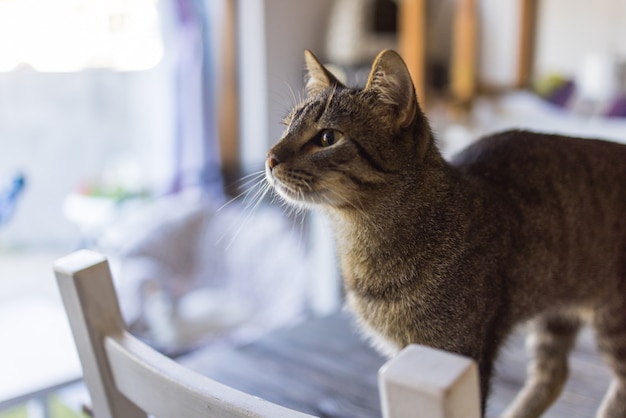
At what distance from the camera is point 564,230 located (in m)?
0.77

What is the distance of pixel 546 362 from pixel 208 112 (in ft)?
7.26

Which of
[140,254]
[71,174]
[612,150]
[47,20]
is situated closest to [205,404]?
[612,150]

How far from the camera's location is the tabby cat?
669 millimetres

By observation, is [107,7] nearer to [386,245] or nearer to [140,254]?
[140,254]

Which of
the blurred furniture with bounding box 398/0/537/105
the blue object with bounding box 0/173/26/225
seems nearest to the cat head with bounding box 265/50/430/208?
the blue object with bounding box 0/173/26/225

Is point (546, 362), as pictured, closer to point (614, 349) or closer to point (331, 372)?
point (614, 349)

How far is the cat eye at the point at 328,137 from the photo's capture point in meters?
0.69

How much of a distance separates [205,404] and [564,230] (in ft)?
1.64

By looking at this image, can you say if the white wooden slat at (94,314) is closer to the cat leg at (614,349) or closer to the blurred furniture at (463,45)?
the cat leg at (614,349)

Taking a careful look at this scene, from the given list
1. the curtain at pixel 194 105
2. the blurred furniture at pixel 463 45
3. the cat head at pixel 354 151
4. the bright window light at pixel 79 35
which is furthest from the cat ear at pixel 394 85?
the curtain at pixel 194 105

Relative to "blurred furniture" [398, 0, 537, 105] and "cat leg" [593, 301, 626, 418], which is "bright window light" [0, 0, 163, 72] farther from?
"cat leg" [593, 301, 626, 418]

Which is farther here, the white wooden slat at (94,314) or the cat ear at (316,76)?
the cat ear at (316,76)

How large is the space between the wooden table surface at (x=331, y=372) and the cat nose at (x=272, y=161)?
1.25 ft

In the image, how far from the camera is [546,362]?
→ 35.0 inches
